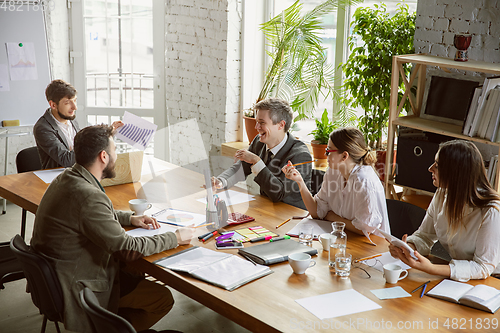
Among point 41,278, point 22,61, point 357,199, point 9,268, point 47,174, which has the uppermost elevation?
point 22,61

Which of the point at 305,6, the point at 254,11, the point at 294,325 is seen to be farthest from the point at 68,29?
the point at 294,325

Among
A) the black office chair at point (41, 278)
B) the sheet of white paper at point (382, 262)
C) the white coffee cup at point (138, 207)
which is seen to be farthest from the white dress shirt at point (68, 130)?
the sheet of white paper at point (382, 262)

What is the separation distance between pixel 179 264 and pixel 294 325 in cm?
64

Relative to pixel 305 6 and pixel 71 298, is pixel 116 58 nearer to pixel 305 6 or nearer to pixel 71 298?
pixel 305 6

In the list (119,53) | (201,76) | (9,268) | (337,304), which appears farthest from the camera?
(119,53)

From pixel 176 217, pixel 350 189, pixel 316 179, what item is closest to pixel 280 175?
pixel 316 179

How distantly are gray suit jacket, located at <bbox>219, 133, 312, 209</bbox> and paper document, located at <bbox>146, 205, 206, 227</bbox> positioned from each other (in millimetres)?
465

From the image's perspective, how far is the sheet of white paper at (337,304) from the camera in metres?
1.70

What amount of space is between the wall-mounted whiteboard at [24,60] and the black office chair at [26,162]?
125cm

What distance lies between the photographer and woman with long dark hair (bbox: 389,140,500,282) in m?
1.94

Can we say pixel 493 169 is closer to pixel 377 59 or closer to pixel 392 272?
pixel 377 59

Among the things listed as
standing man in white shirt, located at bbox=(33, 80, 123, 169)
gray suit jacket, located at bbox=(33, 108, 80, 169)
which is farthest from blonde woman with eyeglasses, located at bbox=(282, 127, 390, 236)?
gray suit jacket, located at bbox=(33, 108, 80, 169)

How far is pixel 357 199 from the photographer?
8.08 ft

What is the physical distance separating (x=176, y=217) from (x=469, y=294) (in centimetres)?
145
